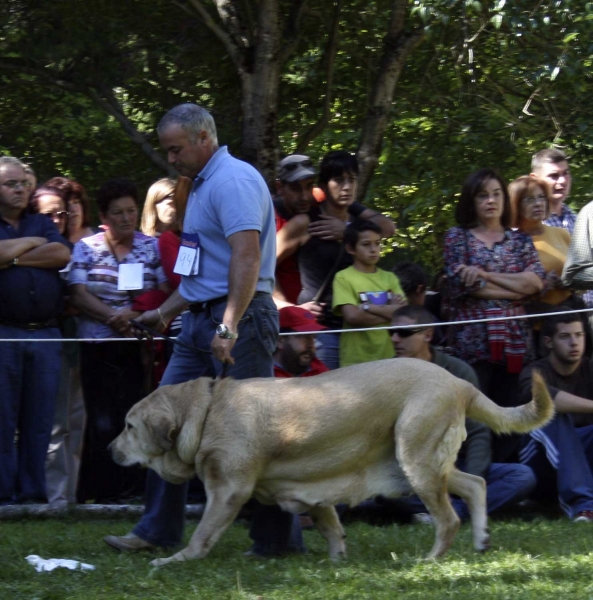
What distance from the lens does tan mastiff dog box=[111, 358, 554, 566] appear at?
17.7ft

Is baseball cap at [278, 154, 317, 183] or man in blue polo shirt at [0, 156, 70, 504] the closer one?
man in blue polo shirt at [0, 156, 70, 504]

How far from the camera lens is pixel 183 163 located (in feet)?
18.4

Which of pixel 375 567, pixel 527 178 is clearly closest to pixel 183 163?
pixel 375 567

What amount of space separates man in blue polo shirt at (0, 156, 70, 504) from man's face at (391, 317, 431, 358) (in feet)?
7.12

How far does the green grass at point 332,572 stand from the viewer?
4773 mm

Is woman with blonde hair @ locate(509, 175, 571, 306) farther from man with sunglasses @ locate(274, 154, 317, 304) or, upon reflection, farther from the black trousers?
the black trousers

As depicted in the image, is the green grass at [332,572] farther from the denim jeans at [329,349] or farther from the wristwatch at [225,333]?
the denim jeans at [329,349]

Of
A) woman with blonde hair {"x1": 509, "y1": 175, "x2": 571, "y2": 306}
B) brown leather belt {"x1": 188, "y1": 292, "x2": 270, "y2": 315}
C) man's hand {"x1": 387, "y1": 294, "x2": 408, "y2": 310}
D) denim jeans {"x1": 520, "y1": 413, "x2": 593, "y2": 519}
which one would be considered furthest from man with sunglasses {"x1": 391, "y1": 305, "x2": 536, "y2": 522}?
brown leather belt {"x1": 188, "y1": 292, "x2": 270, "y2": 315}

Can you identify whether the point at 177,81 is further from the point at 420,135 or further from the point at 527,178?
the point at 527,178

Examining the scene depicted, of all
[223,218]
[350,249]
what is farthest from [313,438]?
[350,249]

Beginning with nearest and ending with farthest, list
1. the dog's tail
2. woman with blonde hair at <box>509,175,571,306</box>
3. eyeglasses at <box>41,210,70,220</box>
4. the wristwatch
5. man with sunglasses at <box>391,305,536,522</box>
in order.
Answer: the wristwatch, the dog's tail, man with sunglasses at <box>391,305,536,522</box>, eyeglasses at <box>41,210,70,220</box>, woman with blonde hair at <box>509,175,571,306</box>

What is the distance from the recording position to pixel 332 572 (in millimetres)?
5129

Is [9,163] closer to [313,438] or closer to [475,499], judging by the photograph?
[313,438]

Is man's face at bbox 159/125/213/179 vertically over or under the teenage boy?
over
